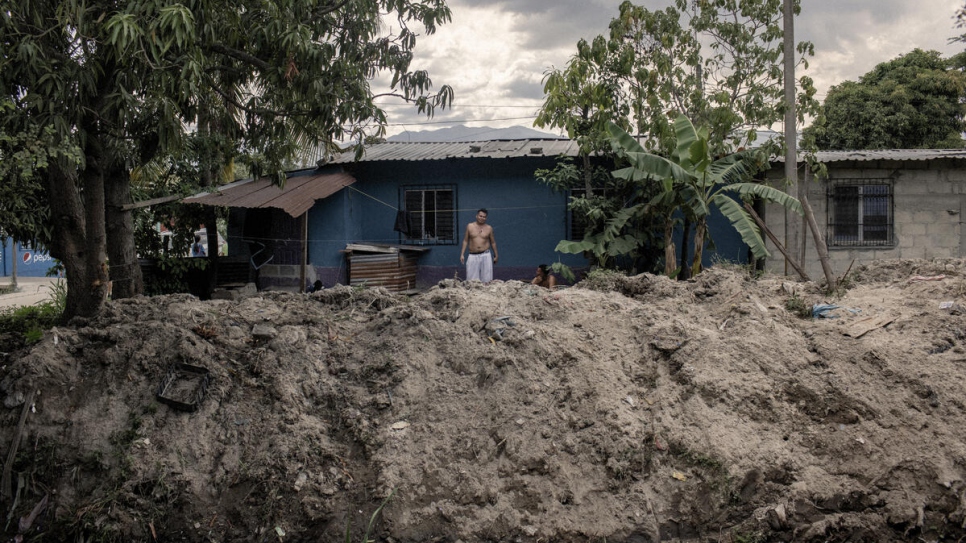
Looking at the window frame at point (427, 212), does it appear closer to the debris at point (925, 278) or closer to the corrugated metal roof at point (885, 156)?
the corrugated metal roof at point (885, 156)

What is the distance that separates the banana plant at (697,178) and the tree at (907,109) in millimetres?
7509

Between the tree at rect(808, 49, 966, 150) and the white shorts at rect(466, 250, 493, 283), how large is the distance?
399 inches

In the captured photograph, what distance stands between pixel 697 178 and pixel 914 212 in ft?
15.2

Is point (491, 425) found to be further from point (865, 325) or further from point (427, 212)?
point (427, 212)

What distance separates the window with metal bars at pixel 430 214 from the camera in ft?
40.7

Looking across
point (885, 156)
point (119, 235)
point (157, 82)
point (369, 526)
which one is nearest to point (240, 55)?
point (157, 82)

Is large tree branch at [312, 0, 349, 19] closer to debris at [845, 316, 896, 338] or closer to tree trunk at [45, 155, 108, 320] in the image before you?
tree trunk at [45, 155, 108, 320]

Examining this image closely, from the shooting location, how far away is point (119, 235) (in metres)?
8.12

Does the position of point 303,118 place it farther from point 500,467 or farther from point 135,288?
point 500,467

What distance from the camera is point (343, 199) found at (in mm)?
12070

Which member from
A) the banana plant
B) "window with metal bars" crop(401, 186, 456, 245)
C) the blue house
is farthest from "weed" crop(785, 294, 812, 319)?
"window with metal bars" crop(401, 186, 456, 245)

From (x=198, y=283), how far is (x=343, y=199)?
10.7ft

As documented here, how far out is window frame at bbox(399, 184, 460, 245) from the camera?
1233 cm

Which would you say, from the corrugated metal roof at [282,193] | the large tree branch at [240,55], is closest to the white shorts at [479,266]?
the corrugated metal roof at [282,193]
